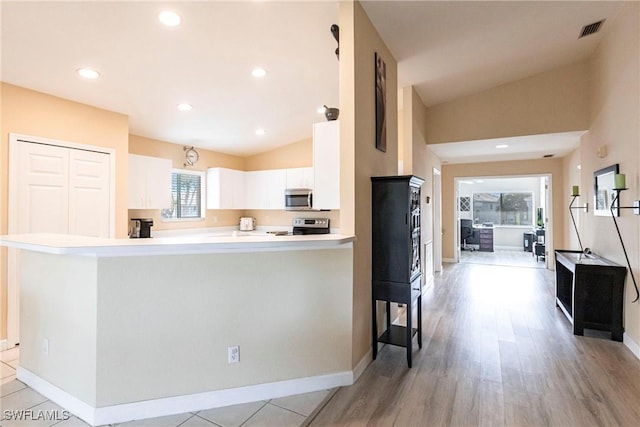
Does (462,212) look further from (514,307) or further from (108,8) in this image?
(108,8)

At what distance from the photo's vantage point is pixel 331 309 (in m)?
2.33

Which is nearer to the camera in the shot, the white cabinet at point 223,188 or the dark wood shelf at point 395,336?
the dark wood shelf at point 395,336

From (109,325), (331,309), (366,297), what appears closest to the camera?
(109,325)

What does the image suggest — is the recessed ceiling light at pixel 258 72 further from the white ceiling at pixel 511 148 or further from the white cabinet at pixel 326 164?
the white ceiling at pixel 511 148

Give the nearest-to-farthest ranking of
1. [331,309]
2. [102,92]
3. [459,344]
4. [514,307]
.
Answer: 1. [331,309]
2. [459,344]
3. [102,92]
4. [514,307]

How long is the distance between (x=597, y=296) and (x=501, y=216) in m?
7.82

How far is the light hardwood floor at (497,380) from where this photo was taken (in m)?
1.99

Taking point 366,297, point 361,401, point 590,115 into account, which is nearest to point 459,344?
point 366,297

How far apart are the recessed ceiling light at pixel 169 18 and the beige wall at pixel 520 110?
409 cm

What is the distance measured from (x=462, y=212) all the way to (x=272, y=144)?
7.75m

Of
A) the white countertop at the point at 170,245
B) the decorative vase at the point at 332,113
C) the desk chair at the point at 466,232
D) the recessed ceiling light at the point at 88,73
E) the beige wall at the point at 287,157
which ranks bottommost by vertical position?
the desk chair at the point at 466,232

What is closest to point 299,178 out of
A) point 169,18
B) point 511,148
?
point 169,18

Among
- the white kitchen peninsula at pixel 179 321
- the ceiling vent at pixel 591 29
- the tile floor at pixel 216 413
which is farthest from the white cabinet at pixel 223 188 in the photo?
the ceiling vent at pixel 591 29

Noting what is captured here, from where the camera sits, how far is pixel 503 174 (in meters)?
7.23
